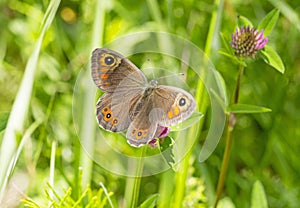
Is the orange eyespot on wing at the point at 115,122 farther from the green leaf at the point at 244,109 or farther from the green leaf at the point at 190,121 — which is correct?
the green leaf at the point at 244,109

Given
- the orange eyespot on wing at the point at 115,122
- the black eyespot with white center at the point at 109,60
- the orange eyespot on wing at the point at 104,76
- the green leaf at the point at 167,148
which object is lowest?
the green leaf at the point at 167,148

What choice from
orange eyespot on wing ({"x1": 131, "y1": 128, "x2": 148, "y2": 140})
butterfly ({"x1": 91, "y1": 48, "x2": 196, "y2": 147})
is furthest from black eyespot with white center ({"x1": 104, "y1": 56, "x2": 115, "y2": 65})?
orange eyespot on wing ({"x1": 131, "y1": 128, "x2": 148, "y2": 140})

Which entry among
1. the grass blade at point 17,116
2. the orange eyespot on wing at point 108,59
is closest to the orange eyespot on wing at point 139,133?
the orange eyespot on wing at point 108,59

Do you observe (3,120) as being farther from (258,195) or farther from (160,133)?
(258,195)

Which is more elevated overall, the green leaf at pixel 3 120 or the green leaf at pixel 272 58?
the green leaf at pixel 272 58

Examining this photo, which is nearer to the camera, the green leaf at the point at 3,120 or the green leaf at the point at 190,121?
the green leaf at the point at 190,121

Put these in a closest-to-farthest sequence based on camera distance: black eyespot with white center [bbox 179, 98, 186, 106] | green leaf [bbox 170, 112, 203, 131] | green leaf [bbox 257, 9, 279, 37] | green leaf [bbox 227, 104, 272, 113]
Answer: black eyespot with white center [bbox 179, 98, 186, 106], green leaf [bbox 170, 112, 203, 131], green leaf [bbox 227, 104, 272, 113], green leaf [bbox 257, 9, 279, 37]

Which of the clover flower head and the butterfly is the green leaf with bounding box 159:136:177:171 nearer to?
the butterfly

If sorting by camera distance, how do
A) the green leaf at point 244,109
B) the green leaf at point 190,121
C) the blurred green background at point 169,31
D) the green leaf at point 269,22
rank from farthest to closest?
1. the blurred green background at point 169,31
2. the green leaf at point 269,22
3. the green leaf at point 244,109
4. the green leaf at point 190,121
